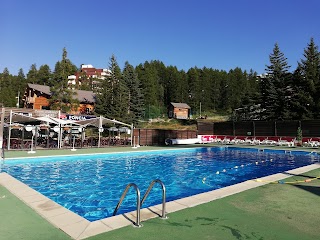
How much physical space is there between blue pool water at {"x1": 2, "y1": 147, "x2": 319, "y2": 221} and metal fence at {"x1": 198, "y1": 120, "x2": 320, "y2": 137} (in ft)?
43.7

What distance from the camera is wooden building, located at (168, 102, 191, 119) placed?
6261 centimetres

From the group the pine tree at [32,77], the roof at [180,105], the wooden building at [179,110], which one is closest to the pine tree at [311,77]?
the wooden building at [179,110]

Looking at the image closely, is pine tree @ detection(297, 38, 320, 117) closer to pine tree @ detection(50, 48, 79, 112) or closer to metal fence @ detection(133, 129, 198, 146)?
metal fence @ detection(133, 129, 198, 146)

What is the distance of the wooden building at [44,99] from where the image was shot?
40594 millimetres

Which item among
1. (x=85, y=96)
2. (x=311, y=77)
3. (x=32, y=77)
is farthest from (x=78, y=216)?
(x=32, y=77)

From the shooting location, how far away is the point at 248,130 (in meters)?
29.1

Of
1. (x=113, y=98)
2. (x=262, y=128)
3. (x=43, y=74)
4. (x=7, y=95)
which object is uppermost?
(x=43, y=74)

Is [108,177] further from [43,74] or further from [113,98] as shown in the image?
[43,74]

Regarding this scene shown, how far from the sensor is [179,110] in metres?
63.9

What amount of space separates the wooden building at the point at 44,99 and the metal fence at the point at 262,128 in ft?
66.3

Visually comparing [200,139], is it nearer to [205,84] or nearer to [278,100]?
[278,100]

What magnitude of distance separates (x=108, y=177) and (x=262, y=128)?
2217 cm

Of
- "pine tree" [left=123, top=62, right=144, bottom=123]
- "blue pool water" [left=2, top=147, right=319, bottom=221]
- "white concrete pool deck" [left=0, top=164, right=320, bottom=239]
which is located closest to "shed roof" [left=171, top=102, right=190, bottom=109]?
"pine tree" [left=123, top=62, right=144, bottom=123]

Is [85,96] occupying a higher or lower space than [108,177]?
higher
